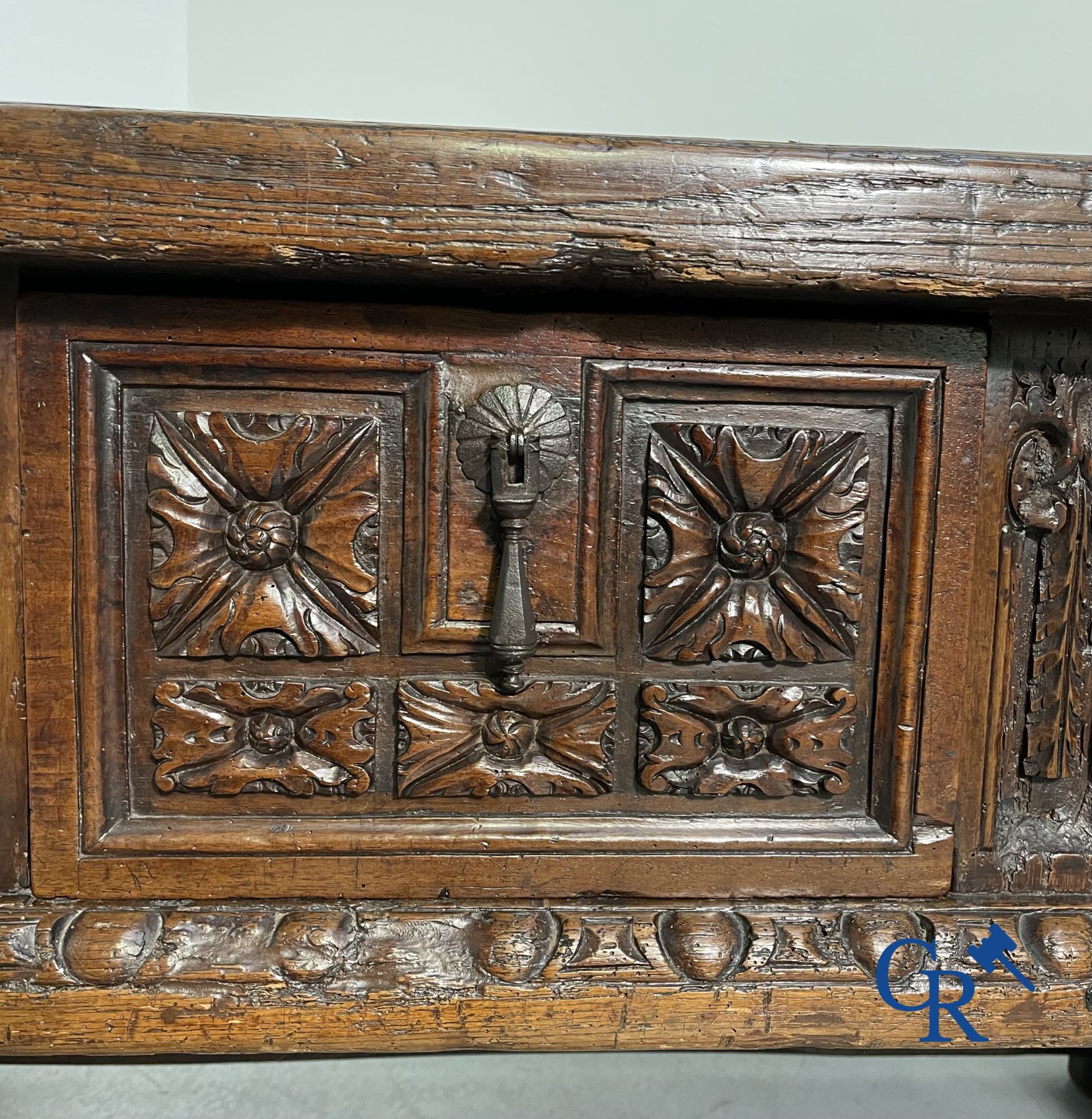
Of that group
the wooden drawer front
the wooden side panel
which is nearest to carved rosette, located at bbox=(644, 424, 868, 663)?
the wooden drawer front

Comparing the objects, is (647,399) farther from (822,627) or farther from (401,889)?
(401,889)

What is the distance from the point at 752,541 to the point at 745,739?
148mm

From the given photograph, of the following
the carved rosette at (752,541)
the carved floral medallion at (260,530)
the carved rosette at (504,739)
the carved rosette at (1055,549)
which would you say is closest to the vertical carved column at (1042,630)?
the carved rosette at (1055,549)

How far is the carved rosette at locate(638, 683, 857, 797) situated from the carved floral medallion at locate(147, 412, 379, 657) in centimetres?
24

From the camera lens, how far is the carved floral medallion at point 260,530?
0.63 meters

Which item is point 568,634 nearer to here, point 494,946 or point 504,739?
point 504,739

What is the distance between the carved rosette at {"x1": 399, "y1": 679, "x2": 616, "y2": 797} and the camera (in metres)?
0.66

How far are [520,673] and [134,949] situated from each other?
325mm

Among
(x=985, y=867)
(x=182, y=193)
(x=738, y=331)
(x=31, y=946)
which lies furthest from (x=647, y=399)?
(x=31, y=946)

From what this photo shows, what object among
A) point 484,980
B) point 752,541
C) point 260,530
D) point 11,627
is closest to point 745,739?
point 752,541

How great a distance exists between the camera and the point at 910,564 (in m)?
0.66

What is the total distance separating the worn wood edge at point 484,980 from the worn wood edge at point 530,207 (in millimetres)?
446

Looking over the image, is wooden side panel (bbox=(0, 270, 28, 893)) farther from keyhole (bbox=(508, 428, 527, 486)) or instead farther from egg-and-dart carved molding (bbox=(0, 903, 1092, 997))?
keyhole (bbox=(508, 428, 527, 486))

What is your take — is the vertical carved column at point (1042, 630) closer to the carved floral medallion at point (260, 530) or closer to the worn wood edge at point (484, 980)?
the worn wood edge at point (484, 980)
